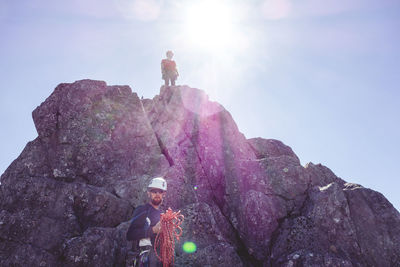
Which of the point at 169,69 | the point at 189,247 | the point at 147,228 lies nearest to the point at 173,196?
the point at 189,247

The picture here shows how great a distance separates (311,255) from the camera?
15156mm

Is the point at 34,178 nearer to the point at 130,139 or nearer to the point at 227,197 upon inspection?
the point at 130,139

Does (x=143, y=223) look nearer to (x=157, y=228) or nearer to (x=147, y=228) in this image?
(x=147, y=228)

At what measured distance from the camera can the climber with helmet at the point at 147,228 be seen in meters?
9.60

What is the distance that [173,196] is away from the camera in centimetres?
1805

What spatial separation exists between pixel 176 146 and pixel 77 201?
30.2 feet

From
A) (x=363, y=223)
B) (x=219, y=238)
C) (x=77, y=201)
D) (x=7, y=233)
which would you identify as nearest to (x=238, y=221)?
(x=219, y=238)

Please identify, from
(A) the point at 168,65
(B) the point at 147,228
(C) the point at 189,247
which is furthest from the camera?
(A) the point at 168,65

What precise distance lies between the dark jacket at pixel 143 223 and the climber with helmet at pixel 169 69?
949 inches

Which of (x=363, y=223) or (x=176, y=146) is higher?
(x=176, y=146)

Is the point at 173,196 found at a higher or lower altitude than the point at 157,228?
higher

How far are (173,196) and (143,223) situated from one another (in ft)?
27.1

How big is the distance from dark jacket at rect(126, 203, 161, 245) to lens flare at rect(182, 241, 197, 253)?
5269 mm

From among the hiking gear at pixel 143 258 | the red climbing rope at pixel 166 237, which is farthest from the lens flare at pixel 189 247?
the hiking gear at pixel 143 258
